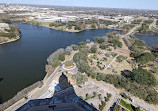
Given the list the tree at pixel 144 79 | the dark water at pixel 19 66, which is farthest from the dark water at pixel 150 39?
the dark water at pixel 19 66

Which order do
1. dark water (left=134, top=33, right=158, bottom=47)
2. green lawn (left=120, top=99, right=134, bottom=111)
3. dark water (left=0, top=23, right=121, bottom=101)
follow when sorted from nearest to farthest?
1. green lawn (left=120, top=99, right=134, bottom=111)
2. dark water (left=0, top=23, right=121, bottom=101)
3. dark water (left=134, top=33, right=158, bottom=47)

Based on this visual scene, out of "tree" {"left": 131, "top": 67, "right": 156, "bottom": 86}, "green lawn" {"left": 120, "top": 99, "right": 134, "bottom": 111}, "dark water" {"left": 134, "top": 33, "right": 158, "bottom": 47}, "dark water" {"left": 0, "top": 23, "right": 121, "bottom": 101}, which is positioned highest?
"tree" {"left": 131, "top": 67, "right": 156, "bottom": 86}

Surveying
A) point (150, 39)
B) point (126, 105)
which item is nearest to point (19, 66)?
point (126, 105)

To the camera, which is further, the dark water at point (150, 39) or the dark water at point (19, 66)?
the dark water at point (150, 39)

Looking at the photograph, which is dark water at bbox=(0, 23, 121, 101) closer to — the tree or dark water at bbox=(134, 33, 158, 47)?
the tree

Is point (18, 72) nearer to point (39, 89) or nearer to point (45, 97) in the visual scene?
point (39, 89)

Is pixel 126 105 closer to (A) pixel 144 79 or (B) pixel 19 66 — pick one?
(A) pixel 144 79

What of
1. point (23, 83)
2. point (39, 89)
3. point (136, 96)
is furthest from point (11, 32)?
point (136, 96)

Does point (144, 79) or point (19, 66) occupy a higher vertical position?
point (144, 79)

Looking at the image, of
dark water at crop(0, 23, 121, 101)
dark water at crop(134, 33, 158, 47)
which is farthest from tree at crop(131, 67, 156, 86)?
dark water at crop(134, 33, 158, 47)

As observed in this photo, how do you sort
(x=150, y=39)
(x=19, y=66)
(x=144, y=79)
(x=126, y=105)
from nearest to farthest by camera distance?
(x=126, y=105), (x=144, y=79), (x=19, y=66), (x=150, y=39)

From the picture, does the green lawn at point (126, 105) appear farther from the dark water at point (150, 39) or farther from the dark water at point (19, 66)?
the dark water at point (150, 39)
